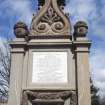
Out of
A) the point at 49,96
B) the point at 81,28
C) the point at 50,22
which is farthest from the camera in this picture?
the point at 50,22

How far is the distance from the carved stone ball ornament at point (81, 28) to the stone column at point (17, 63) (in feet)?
6.01

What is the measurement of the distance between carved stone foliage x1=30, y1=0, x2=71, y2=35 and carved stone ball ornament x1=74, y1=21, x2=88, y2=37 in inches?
14.2

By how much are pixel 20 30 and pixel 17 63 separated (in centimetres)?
118

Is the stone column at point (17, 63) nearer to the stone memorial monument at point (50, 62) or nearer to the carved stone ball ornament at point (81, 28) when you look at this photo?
the stone memorial monument at point (50, 62)

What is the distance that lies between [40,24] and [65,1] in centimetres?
162

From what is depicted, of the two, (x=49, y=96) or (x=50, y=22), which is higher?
(x=50, y=22)

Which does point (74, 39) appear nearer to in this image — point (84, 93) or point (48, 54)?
point (48, 54)

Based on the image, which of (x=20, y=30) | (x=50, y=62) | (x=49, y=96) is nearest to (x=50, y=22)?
(x=20, y=30)

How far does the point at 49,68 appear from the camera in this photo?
30.7 ft

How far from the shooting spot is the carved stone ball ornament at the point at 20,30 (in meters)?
9.77

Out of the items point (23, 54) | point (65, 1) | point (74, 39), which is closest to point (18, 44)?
point (23, 54)

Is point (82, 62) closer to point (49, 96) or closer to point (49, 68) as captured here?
point (49, 68)

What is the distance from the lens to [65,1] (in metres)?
11.0

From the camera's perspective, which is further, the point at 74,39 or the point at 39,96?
the point at 74,39
